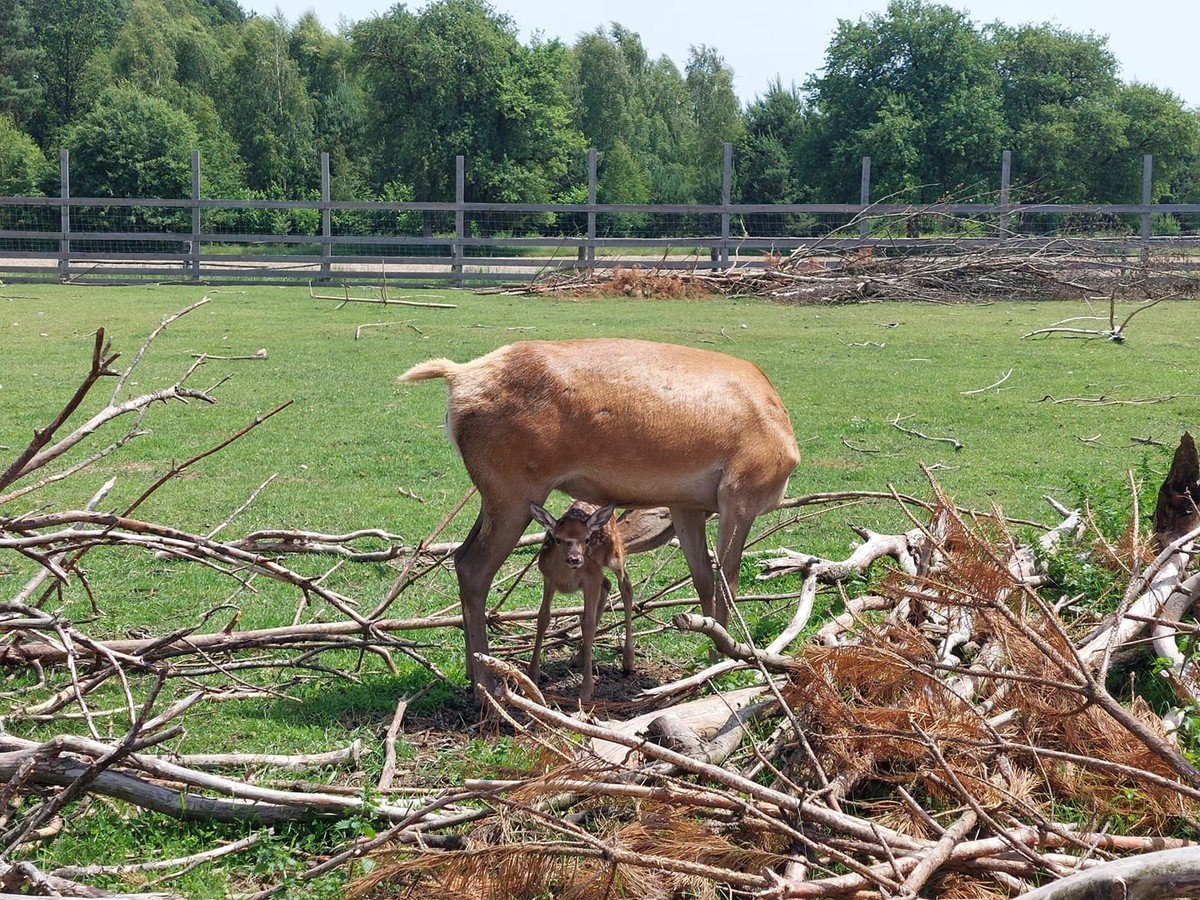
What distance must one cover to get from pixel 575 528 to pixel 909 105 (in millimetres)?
42627

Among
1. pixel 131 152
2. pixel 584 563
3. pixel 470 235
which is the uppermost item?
pixel 131 152

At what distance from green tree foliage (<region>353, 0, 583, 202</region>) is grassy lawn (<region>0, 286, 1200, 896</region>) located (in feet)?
76.7

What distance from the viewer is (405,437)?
1149cm

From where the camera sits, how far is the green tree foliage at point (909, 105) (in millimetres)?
43250

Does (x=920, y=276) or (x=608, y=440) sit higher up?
(x=920, y=276)

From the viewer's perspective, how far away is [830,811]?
3662 mm

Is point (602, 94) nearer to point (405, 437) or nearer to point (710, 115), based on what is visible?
point (710, 115)

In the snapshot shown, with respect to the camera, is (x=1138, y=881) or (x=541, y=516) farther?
(x=541, y=516)

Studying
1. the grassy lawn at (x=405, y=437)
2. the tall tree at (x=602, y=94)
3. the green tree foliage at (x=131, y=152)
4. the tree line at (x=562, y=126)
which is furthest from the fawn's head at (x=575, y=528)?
the tall tree at (x=602, y=94)

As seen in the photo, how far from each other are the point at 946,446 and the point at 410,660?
6385 mm

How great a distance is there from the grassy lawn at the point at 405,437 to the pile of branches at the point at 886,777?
1.83 feet

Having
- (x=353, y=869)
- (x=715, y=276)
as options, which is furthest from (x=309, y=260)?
(x=353, y=869)

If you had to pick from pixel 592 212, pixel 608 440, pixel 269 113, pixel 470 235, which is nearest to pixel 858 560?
pixel 608 440

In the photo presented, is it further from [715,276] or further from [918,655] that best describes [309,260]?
[918,655]
